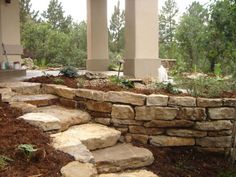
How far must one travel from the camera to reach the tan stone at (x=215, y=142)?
4.75m

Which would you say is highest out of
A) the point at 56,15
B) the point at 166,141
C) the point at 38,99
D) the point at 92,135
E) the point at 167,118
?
the point at 56,15

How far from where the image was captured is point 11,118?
4.09 m

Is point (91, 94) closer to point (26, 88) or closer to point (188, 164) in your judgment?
point (26, 88)

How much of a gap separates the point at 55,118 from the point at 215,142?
2248 millimetres

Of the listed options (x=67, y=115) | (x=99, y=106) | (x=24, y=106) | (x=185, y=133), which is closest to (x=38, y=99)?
(x=24, y=106)

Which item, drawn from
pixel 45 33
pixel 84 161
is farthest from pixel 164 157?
pixel 45 33

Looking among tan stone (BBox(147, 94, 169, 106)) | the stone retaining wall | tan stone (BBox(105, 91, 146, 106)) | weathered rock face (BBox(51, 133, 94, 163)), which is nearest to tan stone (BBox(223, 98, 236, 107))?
the stone retaining wall

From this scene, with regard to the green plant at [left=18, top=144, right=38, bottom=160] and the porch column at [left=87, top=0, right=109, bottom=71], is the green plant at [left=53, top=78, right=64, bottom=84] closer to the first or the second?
the green plant at [left=18, top=144, right=38, bottom=160]

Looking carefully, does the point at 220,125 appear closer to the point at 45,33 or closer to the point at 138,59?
the point at 138,59

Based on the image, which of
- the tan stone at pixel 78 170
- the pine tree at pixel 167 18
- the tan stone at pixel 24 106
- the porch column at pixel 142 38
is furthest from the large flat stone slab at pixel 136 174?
the pine tree at pixel 167 18

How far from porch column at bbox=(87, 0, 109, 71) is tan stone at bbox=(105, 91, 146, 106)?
5.55 meters

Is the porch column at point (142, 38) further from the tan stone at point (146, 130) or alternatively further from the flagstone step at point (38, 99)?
the tan stone at point (146, 130)

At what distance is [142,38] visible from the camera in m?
6.88

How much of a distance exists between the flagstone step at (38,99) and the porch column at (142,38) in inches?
86.2
